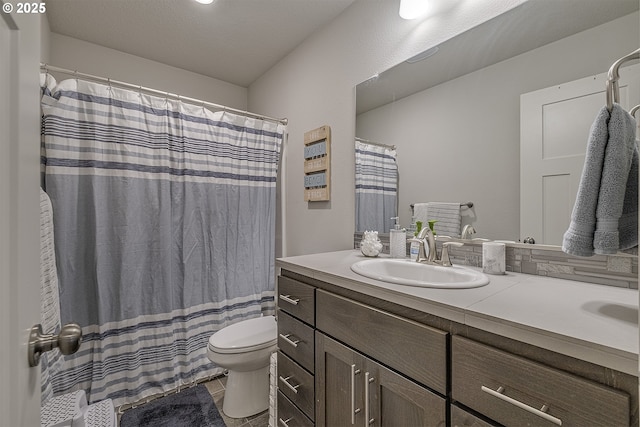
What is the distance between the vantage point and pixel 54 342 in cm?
52

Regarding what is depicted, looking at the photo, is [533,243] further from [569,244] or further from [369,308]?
[369,308]

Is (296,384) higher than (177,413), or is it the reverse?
(296,384)

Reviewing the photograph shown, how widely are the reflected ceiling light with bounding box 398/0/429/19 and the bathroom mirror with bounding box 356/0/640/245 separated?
7.8 inches

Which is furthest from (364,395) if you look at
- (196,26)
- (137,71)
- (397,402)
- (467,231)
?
(137,71)

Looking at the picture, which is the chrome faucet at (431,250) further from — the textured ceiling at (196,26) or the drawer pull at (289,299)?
the textured ceiling at (196,26)

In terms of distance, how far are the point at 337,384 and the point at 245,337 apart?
0.85m

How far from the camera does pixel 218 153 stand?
2.09 metres

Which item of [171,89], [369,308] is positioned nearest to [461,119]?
[369,308]

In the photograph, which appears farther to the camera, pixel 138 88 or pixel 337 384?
pixel 138 88

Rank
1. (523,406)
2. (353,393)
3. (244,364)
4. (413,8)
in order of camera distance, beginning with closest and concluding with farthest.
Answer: (523,406), (353,393), (413,8), (244,364)

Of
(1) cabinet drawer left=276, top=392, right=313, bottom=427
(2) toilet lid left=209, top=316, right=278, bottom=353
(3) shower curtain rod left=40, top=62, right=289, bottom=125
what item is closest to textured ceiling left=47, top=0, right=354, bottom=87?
(3) shower curtain rod left=40, top=62, right=289, bottom=125

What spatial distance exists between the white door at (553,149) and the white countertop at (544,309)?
0.73 feet

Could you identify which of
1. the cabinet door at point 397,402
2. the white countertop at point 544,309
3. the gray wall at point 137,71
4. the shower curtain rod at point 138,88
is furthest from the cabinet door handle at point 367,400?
the gray wall at point 137,71

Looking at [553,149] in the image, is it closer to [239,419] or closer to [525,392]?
[525,392]
